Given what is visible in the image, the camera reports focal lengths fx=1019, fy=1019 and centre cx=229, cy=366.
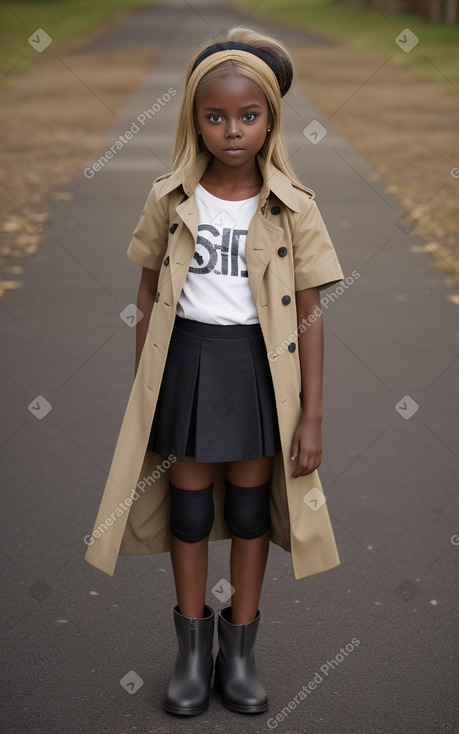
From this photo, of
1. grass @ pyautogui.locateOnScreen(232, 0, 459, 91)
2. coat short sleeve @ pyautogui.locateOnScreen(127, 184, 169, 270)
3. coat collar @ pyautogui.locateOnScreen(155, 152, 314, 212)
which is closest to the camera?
coat collar @ pyautogui.locateOnScreen(155, 152, 314, 212)

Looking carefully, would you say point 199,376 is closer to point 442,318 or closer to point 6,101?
point 442,318

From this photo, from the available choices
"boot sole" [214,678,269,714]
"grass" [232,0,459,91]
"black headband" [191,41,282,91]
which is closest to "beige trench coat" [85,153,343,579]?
"black headband" [191,41,282,91]

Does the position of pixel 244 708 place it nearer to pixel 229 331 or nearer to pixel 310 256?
pixel 229 331

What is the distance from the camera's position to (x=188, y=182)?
8.63 feet

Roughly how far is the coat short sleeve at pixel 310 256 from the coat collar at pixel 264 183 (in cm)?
Result: 4

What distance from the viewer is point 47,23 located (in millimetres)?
38188

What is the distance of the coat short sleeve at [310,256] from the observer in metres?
2.64

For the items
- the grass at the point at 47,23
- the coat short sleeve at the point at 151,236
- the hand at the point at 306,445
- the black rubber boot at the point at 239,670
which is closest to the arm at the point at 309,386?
the hand at the point at 306,445

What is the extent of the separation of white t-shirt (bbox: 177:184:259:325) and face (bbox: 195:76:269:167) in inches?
5.3

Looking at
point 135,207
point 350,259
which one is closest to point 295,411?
point 350,259

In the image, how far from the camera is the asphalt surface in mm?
2922

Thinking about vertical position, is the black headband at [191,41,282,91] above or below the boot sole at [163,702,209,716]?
above

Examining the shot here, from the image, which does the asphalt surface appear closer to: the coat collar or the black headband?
the coat collar

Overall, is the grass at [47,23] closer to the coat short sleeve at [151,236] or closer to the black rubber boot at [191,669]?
the coat short sleeve at [151,236]
